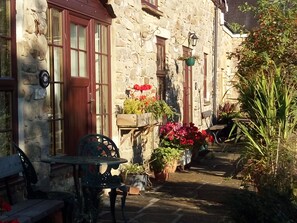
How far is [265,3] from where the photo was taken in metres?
8.53

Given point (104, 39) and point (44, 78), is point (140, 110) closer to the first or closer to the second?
point (104, 39)

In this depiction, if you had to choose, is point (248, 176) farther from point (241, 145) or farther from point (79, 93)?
point (79, 93)

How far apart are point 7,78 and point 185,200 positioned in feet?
10.6

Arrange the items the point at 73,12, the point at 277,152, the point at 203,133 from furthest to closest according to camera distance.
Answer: the point at 203,133
the point at 73,12
the point at 277,152

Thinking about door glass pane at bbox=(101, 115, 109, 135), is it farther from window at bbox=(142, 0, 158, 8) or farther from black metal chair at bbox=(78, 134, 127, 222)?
window at bbox=(142, 0, 158, 8)

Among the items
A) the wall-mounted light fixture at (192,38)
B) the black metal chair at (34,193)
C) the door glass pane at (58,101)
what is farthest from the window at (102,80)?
the wall-mounted light fixture at (192,38)

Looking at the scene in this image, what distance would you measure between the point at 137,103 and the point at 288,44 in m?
2.49

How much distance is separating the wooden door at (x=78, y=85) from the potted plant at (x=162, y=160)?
223 cm

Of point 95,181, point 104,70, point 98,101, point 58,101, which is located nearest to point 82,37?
point 104,70

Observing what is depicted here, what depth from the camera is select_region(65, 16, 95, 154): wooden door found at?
6.64 metres

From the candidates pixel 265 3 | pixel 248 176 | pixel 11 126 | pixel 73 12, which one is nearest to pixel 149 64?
pixel 265 3

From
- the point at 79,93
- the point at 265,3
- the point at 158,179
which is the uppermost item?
the point at 265,3

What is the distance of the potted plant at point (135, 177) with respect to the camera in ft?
25.8

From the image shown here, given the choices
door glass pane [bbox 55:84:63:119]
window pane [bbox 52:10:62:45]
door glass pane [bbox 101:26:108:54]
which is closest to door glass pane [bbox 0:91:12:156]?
door glass pane [bbox 55:84:63:119]
